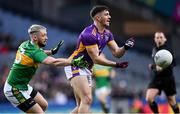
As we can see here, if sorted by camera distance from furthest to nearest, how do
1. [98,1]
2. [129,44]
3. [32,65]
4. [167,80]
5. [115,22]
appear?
[115,22] → [98,1] → [167,80] → [129,44] → [32,65]

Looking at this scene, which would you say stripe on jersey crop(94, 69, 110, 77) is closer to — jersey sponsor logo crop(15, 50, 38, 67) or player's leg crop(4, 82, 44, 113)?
player's leg crop(4, 82, 44, 113)

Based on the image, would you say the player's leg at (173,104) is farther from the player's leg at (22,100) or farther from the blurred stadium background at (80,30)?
the blurred stadium background at (80,30)

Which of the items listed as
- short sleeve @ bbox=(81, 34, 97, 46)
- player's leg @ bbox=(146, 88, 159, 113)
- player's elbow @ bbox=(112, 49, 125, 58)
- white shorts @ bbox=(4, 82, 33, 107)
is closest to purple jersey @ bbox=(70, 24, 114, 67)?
short sleeve @ bbox=(81, 34, 97, 46)

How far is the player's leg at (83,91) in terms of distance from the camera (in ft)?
37.9

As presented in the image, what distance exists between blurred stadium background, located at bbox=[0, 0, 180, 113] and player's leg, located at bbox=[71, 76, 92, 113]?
24.5ft

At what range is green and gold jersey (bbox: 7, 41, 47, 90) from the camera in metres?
10.4

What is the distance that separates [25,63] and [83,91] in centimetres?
156

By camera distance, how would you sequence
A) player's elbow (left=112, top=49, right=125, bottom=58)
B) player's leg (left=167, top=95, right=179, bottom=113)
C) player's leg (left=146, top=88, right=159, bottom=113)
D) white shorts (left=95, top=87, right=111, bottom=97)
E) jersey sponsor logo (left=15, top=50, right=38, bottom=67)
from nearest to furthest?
jersey sponsor logo (left=15, top=50, right=38, bottom=67) → player's elbow (left=112, top=49, right=125, bottom=58) → player's leg (left=146, top=88, right=159, bottom=113) → player's leg (left=167, top=95, right=179, bottom=113) → white shorts (left=95, top=87, right=111, bottom=97)

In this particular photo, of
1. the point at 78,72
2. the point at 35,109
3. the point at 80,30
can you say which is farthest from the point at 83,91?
the point at 80,30

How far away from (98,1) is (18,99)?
15339mm

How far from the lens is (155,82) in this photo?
47.3 ft

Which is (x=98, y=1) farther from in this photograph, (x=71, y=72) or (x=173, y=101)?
(x=71, y=72)

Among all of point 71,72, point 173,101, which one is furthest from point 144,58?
point 71,72

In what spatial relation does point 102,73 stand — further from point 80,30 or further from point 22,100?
point 22,100
